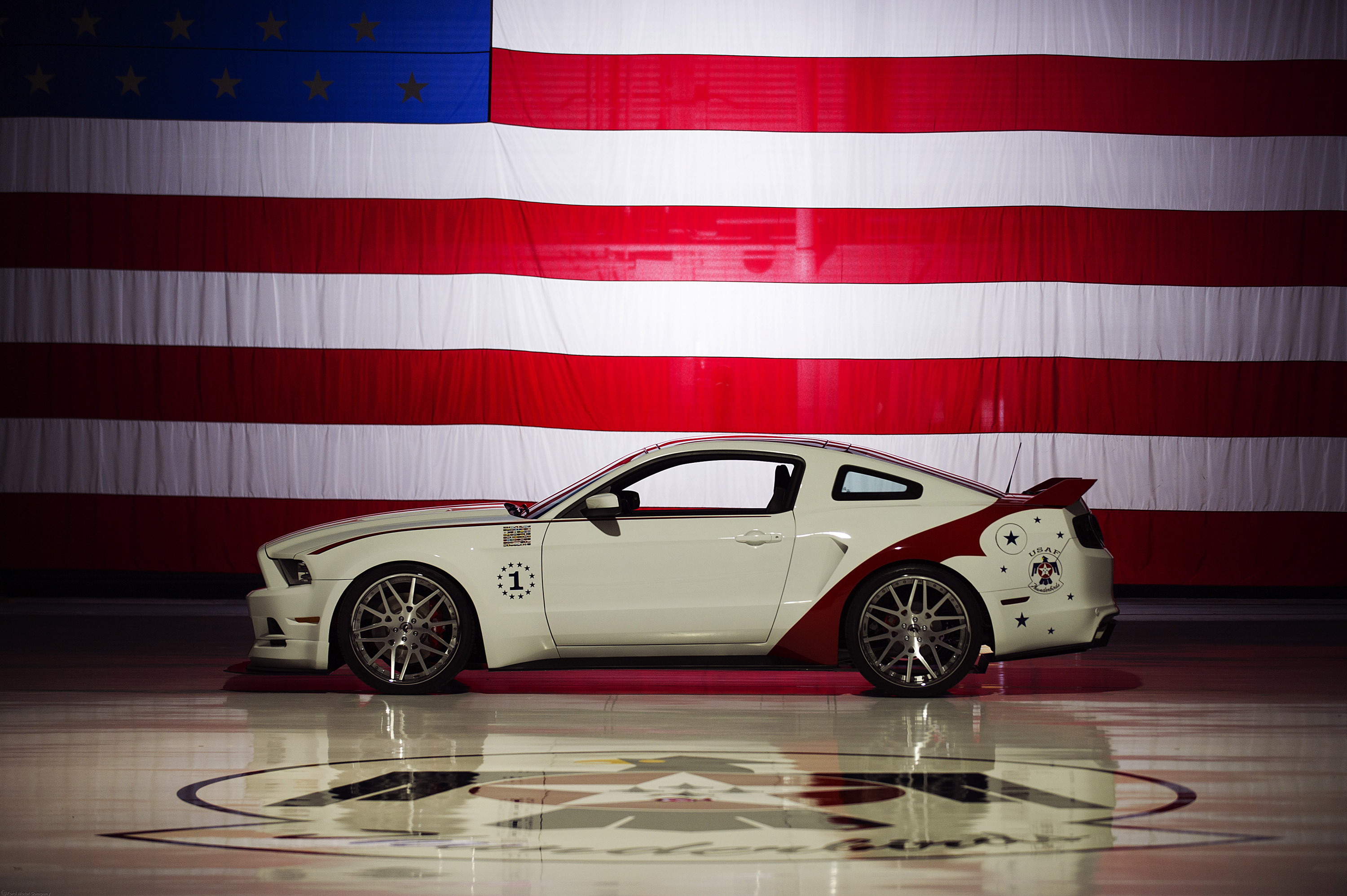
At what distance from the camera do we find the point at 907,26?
10.8 m

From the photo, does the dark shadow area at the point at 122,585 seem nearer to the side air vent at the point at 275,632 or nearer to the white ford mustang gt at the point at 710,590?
the side air vent at the point at 275,632

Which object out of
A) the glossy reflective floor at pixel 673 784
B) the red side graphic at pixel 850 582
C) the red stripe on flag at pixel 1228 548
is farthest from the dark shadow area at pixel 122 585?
the red stripe on flag at pixel 1228 548

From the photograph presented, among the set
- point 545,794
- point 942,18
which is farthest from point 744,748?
point 942,18

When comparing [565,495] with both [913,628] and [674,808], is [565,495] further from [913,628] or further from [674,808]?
[674,808]

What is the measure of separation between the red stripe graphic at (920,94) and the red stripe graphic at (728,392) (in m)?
1.95

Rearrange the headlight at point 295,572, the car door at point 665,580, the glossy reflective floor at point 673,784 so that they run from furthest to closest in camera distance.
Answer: the headlight at point 295,572, the car door at point 665,580, the glossy reflective floor at point 673,784

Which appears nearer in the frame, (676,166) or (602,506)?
(602,506)

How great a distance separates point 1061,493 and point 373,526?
3.42m

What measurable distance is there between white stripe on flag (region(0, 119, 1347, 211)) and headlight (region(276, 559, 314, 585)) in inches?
194

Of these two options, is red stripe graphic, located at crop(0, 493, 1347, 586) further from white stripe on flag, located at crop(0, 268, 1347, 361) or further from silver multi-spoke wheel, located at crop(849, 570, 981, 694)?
silver multi-spoke wheel, located at crop(849, 570, 981, 694)

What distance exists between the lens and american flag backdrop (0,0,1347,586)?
10562 mm

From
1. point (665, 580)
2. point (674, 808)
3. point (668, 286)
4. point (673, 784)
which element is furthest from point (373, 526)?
point (668, 286)

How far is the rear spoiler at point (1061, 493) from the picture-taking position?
642cm

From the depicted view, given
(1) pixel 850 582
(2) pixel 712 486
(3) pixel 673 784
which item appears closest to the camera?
(3) pixel 673 784
